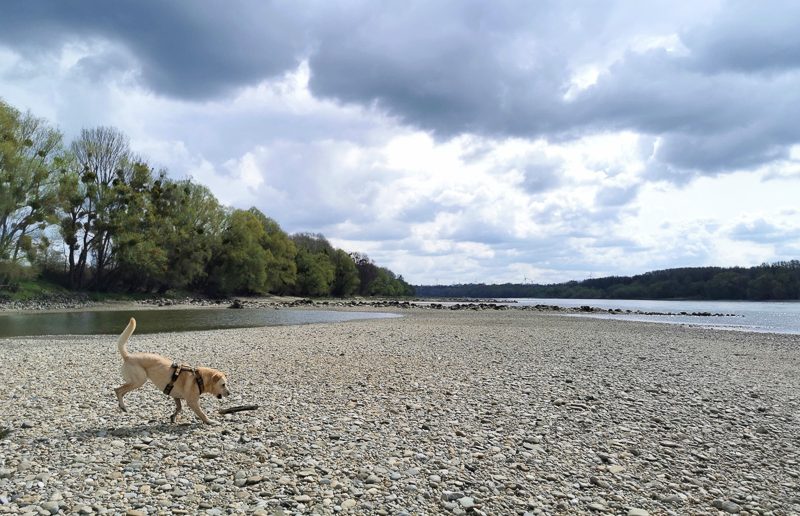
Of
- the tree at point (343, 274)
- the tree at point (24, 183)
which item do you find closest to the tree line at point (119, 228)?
the tree at point (24, 183)

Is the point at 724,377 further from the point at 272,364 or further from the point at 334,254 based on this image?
the point at 334,254

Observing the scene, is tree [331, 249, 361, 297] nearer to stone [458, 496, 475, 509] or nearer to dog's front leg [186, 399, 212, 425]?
dog's front leg [186, 399, 212, 425]

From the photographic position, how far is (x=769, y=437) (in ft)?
29.1

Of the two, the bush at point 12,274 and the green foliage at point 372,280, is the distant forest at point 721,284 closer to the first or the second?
the green foliage at point 372,280

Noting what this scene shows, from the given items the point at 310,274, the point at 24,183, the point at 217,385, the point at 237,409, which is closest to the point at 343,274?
the point at 310,274

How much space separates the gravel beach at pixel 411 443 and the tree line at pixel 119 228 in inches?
1857

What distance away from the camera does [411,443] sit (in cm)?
813

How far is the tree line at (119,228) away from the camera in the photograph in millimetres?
53125

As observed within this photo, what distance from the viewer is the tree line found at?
53.1 meters

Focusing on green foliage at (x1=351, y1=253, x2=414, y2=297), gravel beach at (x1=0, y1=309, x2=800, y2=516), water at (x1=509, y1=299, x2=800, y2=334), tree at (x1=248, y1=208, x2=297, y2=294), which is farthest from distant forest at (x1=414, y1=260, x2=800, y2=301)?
gravel beach at (x1=0, y1=309, x2=800, y2=516)

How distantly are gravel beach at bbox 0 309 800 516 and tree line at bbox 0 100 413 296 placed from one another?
47160 mm

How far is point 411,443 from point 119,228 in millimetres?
70935

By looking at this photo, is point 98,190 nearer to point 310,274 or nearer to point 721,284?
point 310,274

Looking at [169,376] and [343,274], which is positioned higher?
[343,274]
